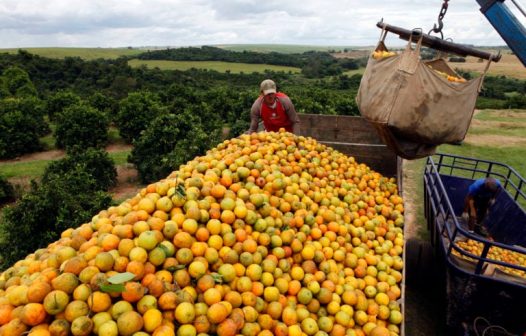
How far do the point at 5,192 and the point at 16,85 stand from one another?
27160 millimetres

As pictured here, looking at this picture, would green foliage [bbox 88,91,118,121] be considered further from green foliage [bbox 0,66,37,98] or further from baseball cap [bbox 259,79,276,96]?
baseball cap [bbox 259,79,276,96]

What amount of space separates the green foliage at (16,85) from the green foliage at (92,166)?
2490 cm

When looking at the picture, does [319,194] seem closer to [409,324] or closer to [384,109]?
[384,109]

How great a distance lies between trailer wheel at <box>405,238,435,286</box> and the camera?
5910 millimetres

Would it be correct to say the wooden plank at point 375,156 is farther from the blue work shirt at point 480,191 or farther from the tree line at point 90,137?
the tree line at point 90,137

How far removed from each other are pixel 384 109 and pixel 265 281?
273 cm

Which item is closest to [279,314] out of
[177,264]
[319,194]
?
[177,264]

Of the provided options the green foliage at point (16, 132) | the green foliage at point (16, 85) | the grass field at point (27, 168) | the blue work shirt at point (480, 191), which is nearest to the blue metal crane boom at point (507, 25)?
the blue work shirt at point (480, 191)

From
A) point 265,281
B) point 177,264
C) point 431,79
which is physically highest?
point 431,79

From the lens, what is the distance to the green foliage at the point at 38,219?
262 inches

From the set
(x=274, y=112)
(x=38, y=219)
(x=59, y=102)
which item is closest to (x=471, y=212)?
(x=274, y=112)

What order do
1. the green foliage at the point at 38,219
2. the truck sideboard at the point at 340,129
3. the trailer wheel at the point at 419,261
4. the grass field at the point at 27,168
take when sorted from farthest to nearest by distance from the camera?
the grass field at the point at 27,168, the truck sideboard at the point at 340,129, the green foliage at the point at 38,219, the trailer wheel at the point at 419,261

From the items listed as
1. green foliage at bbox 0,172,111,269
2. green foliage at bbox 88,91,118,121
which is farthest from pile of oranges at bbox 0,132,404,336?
green foliage at bbox 88,91,118,121

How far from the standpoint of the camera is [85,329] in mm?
2176
